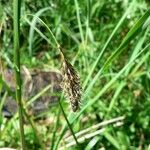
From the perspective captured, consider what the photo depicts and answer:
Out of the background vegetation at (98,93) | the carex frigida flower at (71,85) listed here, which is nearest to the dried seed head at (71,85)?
the carex frigida flower at (71,85)

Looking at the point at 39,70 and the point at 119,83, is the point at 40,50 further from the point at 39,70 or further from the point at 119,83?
the point at 119,83

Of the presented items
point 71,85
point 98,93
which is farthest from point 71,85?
point 98,93

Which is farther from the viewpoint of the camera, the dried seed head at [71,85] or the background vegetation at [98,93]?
the background vegetation at [98,93]

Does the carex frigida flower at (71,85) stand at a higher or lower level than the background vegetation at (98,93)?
higher

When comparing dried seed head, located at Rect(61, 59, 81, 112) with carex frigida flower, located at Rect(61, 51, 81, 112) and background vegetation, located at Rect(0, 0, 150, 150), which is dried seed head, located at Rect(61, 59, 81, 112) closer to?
carex frigida flower, located at Rect(61, 51, 81, 112)

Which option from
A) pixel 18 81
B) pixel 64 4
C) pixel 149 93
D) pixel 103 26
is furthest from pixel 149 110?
pixel 18 81

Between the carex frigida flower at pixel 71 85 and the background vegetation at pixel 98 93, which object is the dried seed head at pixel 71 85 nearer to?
the carex frigida flower at pixel 71 85

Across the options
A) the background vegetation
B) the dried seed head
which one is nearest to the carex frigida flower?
the dried seed head

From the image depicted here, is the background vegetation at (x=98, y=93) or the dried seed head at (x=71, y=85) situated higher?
the dried seed head at (x=71, y=85)

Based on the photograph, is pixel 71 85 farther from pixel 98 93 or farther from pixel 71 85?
pixel 98 93

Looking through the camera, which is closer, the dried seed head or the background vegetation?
the dried seed head
